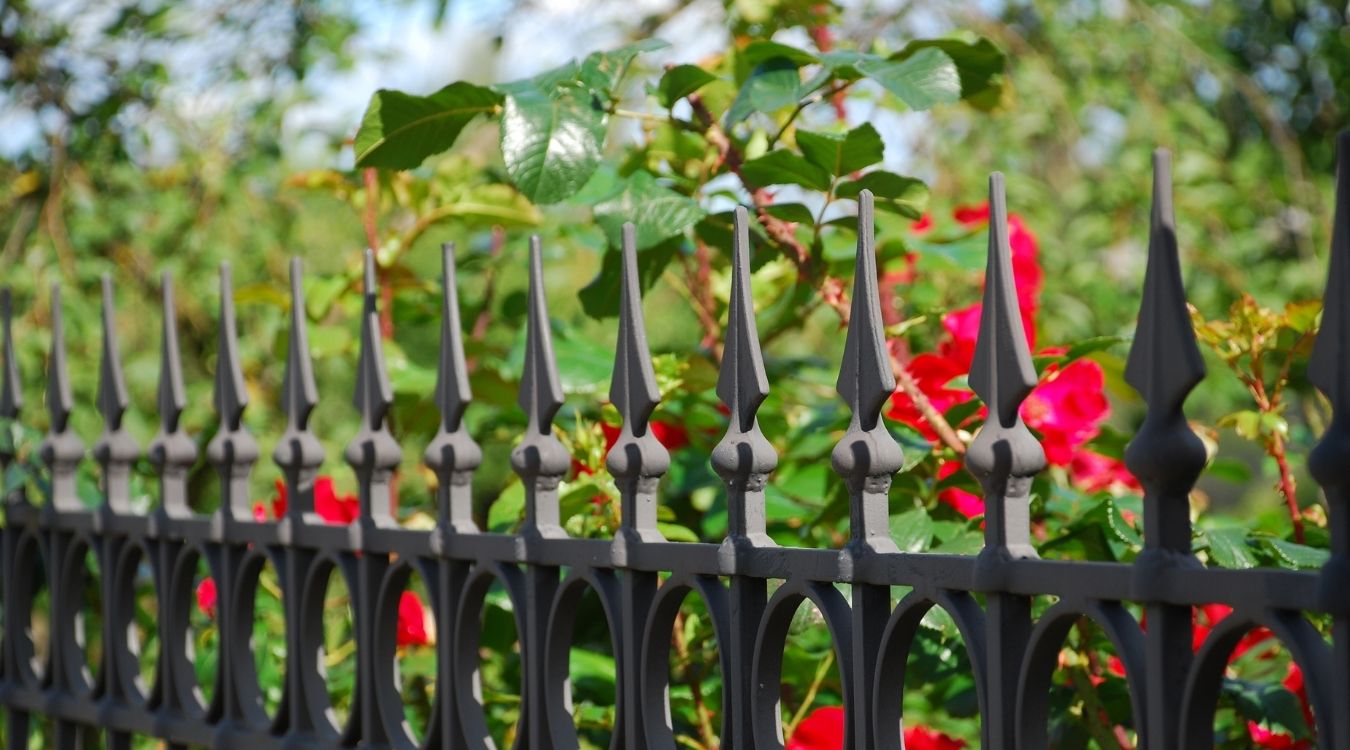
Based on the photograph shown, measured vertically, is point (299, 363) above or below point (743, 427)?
above

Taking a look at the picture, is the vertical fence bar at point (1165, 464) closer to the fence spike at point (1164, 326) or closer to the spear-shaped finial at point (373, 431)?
the fence spike at point (1164, 326)

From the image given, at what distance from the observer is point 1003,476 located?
3.61 feet

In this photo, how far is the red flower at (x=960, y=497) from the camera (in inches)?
66.2

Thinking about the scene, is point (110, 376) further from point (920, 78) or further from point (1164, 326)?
point (1164, 326)

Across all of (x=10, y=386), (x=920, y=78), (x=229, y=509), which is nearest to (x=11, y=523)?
(x=10, y=386)

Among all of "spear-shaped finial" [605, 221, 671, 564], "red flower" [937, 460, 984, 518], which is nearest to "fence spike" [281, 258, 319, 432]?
"spear-shaped finial" [605, 221, 671, 564]

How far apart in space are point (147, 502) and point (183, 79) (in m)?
1.65

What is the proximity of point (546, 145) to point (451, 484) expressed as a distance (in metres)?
0.40

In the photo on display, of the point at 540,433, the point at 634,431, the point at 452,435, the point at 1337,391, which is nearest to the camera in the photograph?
the point at 1337,391

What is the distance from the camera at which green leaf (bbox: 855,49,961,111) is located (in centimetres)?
152

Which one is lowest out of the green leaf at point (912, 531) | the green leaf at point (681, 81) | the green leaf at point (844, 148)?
the green leaf at point (912, 531)

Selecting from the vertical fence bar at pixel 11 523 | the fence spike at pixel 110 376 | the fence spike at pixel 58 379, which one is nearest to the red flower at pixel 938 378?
the fence spike at pixel 110 376

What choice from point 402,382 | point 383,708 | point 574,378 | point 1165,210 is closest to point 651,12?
point 402,382

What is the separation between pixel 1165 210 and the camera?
3.16 feet
